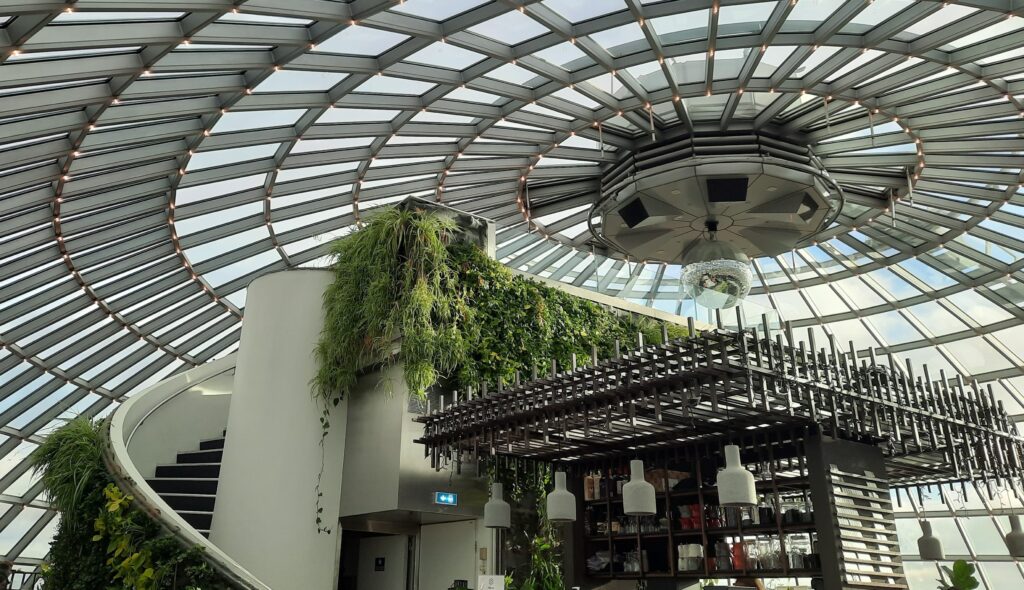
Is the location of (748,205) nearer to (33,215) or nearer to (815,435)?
(815,435)

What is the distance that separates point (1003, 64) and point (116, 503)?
570 inches

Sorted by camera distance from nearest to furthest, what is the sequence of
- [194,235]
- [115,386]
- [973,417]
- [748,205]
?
[973,417], [748,205], [194,235], [115,386]

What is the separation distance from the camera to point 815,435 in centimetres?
893

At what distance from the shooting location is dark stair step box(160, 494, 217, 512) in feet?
41.7

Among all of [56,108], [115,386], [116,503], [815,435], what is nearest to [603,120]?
[815,435]

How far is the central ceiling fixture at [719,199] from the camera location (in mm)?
14453

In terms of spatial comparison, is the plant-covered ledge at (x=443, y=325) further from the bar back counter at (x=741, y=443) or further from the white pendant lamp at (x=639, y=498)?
the white pendant lamp at (x=639, y=498)

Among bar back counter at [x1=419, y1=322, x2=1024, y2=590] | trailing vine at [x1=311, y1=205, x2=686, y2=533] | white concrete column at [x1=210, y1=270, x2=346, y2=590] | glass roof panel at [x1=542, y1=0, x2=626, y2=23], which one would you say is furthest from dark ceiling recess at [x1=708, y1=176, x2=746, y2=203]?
white concrete column at [x1=210, y1=270, x2=346, y2=590]

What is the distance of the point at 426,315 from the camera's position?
1160 centimetres

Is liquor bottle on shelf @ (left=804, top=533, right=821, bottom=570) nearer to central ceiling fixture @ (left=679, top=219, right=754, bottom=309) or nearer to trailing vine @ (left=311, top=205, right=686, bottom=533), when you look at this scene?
central ceiling fixture @ (left=679, top=219, right=754, bottom=309)

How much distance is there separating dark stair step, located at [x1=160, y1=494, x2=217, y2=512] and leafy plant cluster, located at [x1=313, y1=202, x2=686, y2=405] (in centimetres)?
265

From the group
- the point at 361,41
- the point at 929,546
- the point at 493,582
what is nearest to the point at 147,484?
the point at 493,582

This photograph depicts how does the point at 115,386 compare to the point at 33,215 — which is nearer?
the point at 33,215

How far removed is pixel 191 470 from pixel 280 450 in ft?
9.41
